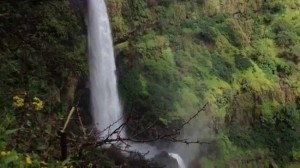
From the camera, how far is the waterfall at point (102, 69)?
1309 centimetres

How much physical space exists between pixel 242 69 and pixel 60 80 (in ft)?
28.4

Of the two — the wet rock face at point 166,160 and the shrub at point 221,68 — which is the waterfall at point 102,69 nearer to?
the wet rock face at point 166,160

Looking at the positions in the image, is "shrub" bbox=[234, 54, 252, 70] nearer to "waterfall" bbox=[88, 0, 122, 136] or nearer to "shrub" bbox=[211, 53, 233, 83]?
"shrub" bbox=[211, 53, 233, 83]

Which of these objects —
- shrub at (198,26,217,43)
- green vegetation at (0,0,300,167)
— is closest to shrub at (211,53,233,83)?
green vegetation at (0,0,300,167)

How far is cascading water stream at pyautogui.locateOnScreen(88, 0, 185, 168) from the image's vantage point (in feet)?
43.0

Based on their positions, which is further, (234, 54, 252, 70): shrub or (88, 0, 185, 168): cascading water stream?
(234, 54, 252, 70): shrub

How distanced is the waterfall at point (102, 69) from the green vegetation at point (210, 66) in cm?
44

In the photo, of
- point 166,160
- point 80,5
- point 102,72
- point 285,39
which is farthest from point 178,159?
point 285,39

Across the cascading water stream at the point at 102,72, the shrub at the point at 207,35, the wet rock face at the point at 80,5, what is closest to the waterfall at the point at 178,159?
the cascading water stream at the point at 102,72

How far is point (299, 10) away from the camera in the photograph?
2030cm

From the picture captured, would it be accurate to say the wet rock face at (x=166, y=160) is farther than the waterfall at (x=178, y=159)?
No

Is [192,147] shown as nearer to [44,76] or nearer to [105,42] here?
[105,42]

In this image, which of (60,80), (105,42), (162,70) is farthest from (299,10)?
(60,80)

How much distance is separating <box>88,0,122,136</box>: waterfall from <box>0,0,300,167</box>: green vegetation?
437mm
